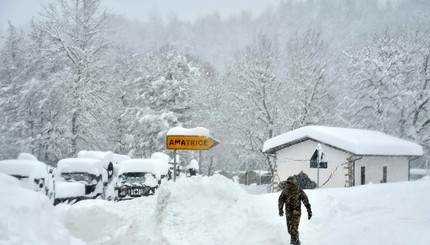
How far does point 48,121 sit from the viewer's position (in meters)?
28.5

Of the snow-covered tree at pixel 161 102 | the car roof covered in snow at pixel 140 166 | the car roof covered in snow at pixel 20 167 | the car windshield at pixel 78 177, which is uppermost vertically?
the snow-covered tree at pixel 161 102

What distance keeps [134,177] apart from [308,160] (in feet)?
31.7

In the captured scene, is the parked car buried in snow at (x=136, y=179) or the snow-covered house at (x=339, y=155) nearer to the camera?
the parked car buried in snow at (x=136, y=179)

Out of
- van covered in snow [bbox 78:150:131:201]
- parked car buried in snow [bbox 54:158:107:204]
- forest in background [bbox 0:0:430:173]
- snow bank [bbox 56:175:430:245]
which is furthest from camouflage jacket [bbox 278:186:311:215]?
forest in background [bbox 0:0:430:173]

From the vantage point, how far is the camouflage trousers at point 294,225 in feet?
29.4

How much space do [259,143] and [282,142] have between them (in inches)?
439

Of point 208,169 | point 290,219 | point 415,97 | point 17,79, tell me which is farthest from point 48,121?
point 415,97

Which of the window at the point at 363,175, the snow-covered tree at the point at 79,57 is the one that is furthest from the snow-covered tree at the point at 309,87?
the snow-covered tree at the point at 79,57

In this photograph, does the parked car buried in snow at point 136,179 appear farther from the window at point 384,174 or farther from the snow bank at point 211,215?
the window at point 384,174

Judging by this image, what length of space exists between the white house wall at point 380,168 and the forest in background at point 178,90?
5.73 m

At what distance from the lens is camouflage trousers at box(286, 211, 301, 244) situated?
897 centimetres

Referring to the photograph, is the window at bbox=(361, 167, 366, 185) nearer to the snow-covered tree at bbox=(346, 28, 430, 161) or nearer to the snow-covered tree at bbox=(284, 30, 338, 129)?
the snow-covered tree at bbox=(284, 30, 338, 129)

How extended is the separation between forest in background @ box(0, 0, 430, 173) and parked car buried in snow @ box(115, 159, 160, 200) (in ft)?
33.1

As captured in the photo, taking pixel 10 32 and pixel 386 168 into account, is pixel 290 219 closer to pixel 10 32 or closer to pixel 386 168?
pixel 386 168
